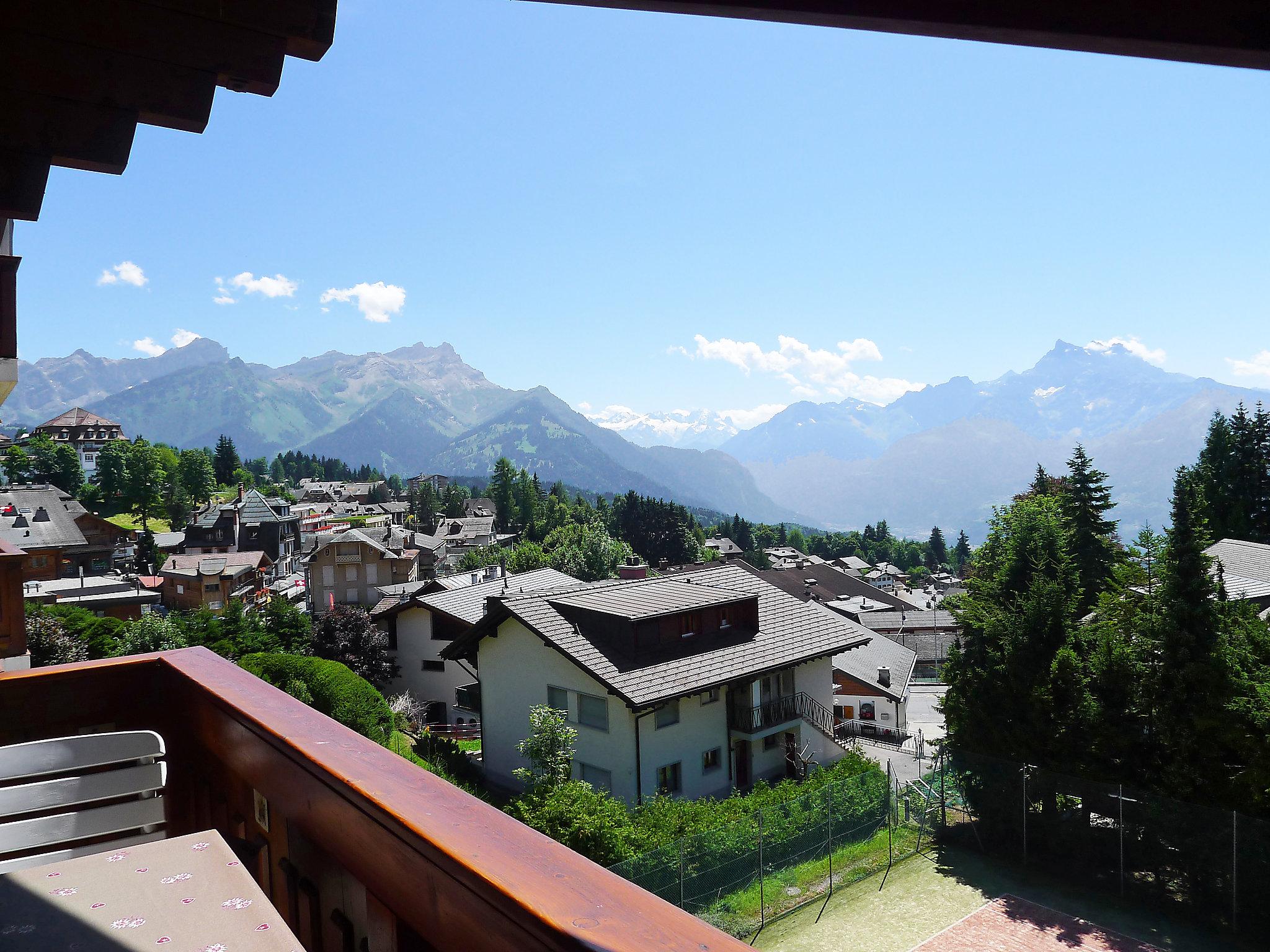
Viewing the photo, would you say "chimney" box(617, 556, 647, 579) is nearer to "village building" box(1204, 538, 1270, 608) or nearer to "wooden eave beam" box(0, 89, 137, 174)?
"village building" box(1204, 538, 1270, 608)

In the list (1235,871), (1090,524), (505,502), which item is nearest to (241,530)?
(505,502)

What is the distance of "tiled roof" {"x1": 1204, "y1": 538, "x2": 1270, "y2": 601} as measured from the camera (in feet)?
55.6

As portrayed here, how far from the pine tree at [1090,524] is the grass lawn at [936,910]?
1165cm

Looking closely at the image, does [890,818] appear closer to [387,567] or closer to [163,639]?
[163,639]

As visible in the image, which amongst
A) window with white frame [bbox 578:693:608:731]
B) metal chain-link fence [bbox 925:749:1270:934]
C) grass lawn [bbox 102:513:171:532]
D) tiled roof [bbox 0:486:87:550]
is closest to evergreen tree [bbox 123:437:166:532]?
grass lawn [bbox 102:513:171:532]

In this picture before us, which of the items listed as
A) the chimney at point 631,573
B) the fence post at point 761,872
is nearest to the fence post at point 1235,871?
the fence post at point 761,872

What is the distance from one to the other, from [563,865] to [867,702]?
106 ft

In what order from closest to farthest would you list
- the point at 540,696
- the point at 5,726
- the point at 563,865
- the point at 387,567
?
the point at 563,865 < the point at 5,726 < the point at 540,696 < the point at 387,567

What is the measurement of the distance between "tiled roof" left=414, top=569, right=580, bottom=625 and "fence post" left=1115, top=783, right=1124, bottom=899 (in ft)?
50.8

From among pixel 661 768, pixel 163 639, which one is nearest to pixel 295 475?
pixel 163 639

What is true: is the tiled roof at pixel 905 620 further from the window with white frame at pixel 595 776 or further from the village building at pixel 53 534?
the village building at pixel 53 534

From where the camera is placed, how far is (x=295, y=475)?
14088cm

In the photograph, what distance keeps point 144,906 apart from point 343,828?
0.24 m

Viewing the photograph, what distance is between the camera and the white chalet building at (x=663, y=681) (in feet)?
51.9
